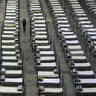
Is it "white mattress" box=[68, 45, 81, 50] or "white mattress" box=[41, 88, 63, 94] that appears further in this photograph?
"white mattress" box=[68, 45, 81, 50]

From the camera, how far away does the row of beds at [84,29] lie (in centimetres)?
3747

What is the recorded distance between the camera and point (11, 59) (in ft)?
111

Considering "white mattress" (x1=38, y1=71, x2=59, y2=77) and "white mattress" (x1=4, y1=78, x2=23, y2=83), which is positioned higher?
"white mattress" (x1=38, y1=71, x2=59, y2=77)

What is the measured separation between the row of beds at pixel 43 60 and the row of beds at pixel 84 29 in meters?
3.26

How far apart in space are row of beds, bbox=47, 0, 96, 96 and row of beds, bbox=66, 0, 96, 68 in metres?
0.94

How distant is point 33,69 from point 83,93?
24.8 ft

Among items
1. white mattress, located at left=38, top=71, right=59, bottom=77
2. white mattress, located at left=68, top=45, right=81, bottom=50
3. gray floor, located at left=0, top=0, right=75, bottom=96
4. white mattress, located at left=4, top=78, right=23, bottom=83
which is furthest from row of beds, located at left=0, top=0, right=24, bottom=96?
white mattress, located at left=68, top=45, right=81, bottom=50

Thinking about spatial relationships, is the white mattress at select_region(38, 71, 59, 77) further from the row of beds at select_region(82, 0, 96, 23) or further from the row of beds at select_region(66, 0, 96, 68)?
the row of beds at select_region(82, 0, 96, 23)

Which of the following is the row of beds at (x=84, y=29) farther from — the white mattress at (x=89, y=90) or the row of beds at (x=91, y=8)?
the white mattress at (x=89, y=90)

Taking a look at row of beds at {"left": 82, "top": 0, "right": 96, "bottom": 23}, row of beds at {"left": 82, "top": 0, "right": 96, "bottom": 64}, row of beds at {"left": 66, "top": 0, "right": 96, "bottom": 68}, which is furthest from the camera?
row of beds at {"left": 82, "top": 0, "right": 96, "bottom": 23}

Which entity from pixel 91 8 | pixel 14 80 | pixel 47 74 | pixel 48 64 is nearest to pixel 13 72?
pixel 14 80

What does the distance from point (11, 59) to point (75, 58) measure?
16.9 ft

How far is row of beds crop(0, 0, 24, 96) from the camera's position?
29125 mm

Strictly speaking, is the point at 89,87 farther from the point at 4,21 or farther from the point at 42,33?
the point at 4,21
